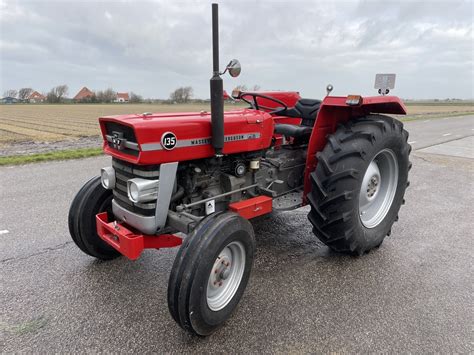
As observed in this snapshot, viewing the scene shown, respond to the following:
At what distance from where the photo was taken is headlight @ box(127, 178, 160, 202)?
2271 millimetres

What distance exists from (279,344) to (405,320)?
896mm

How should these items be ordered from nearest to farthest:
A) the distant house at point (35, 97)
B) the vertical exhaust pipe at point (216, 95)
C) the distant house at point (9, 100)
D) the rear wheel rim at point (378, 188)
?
the vertical exhaust pipe at point (216, 95) < the rear wheel rim at point (378, 188) < the distant house at point (9, 100) < the distant house at point (35, 97)

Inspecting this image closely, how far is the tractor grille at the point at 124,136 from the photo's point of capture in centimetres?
227

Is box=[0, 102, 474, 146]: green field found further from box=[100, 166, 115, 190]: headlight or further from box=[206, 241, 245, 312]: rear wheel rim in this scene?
box=[206, 241, 245, 312]: rear wheel rim

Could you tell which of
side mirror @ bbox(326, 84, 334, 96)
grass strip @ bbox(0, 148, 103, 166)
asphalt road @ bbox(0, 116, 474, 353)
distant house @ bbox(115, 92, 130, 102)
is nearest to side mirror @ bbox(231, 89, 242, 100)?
side mirror @ bbox(326, 84, 334, 96)

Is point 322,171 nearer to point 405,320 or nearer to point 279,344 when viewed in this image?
point 405,320

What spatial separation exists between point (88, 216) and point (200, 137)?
120 centimetres

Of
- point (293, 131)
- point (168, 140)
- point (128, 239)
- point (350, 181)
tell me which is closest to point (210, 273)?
point (128, 239)

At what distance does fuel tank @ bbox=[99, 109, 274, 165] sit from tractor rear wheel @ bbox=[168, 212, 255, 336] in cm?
50

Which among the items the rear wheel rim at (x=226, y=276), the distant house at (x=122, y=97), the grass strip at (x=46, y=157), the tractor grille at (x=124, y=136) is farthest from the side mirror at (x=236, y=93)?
the distant house at (x=122, y=97)

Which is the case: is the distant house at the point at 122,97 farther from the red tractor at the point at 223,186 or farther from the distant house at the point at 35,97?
the red tractor at the point at 223,186

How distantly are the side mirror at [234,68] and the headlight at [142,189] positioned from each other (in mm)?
859

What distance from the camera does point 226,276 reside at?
2320mm

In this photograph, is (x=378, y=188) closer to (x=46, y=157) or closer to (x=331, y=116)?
(x=331, y=116)
